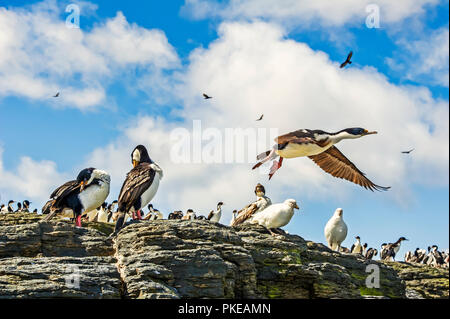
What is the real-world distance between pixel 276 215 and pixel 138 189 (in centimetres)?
510

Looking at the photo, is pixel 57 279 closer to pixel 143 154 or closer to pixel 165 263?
pixel 165 263

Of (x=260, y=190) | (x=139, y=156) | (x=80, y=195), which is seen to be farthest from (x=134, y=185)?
(x=260, y=190)

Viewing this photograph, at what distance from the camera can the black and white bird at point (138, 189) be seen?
19.2m

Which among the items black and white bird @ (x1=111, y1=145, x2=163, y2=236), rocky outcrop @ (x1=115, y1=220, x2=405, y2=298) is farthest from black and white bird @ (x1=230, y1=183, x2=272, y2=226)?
black and white bird @ (x1=111, y1=145, x2=163, y2=236)

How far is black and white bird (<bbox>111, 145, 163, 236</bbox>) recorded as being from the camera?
19188mm

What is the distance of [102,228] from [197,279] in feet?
19.0

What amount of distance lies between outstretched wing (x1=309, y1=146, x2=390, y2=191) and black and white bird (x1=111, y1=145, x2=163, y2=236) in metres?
5.44

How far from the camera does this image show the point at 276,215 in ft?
71.3

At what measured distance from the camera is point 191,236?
61.5 feet

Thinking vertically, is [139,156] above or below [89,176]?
above

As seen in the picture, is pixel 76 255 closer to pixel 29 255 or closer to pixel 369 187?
pixel 29 255

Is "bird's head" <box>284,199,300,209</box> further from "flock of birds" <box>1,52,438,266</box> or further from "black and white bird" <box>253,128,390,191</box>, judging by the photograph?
"black and white bird" <box>253,128,390,191</box>

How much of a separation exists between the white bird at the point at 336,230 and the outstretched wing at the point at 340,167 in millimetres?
7621
